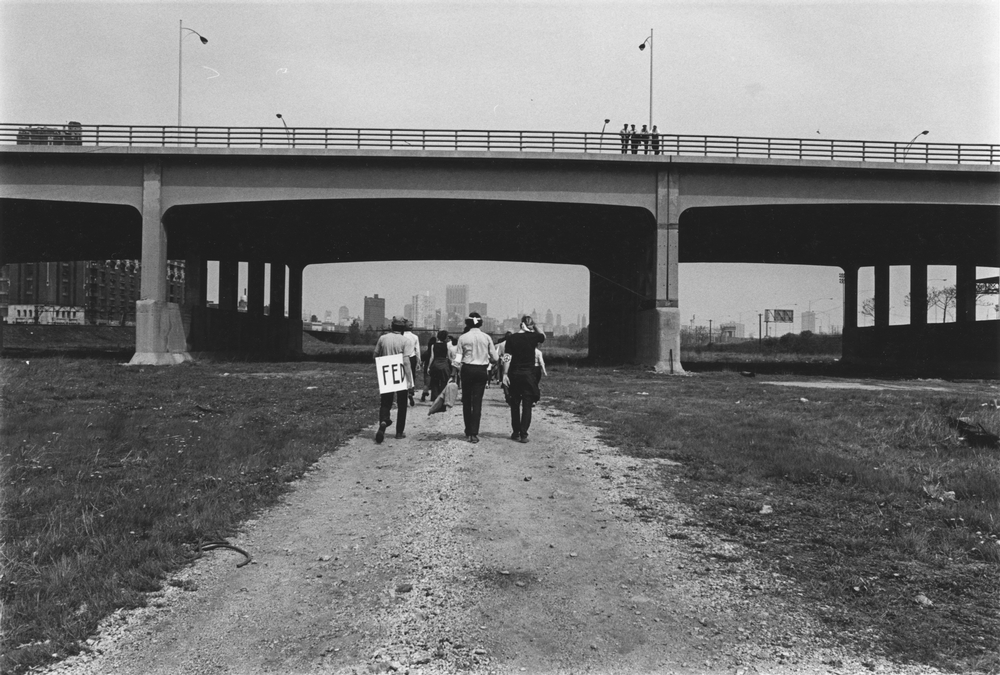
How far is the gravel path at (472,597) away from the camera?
3.70 meters

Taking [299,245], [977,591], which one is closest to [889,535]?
[977,591]

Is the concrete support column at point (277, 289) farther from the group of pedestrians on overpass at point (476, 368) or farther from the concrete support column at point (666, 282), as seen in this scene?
the group of pedestrians on overpass at point (476, 368)

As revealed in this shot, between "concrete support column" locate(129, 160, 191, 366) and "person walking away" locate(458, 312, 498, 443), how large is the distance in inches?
949

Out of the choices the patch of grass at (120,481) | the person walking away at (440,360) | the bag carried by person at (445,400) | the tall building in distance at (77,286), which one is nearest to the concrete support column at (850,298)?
the patch of grass at (120,481)

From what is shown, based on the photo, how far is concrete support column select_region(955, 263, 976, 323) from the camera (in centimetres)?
4509

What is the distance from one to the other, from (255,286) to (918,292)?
50.3m

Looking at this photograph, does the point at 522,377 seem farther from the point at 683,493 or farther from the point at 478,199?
the point at 478,199

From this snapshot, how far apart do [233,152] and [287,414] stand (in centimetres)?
1889

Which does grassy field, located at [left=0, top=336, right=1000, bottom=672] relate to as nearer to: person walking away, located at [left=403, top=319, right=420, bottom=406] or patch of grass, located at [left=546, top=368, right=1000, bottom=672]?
patch of grass, located at [left=546, top=368, right=1000, bottom=672]

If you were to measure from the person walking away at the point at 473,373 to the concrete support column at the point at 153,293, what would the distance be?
24.1 m

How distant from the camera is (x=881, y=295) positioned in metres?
50.1

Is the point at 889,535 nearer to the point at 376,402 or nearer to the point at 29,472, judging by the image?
the point at 29,472

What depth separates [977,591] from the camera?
14.8 feet

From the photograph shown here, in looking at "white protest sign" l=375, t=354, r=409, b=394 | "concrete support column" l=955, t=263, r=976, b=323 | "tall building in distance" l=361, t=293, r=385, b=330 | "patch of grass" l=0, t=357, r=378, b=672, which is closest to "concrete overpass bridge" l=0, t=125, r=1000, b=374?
"concrete support column" l=955, t=263, r=976, b=323
